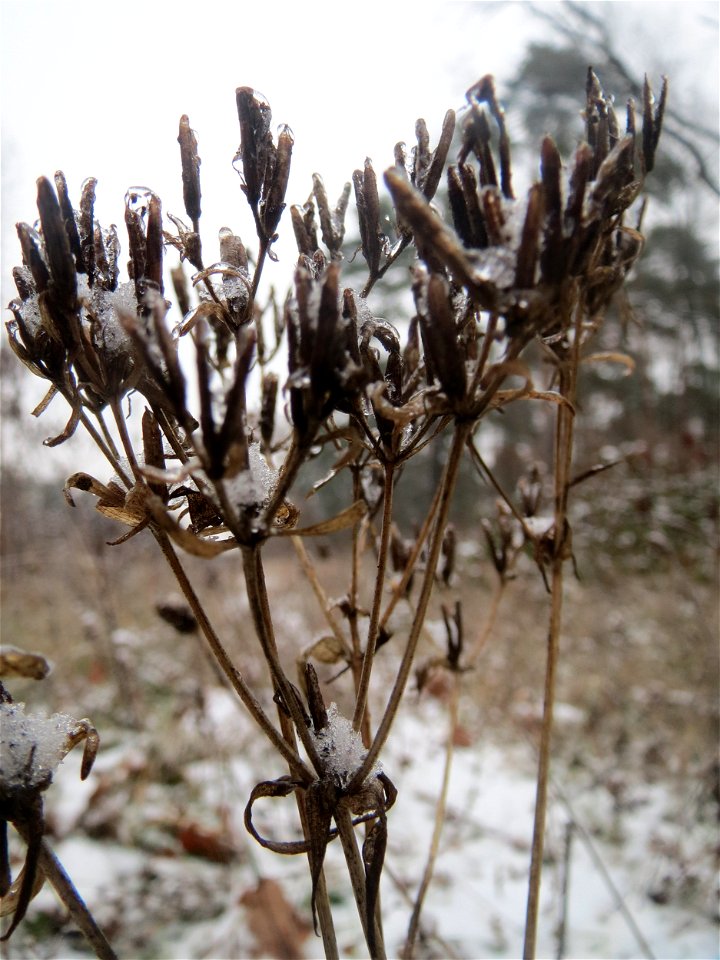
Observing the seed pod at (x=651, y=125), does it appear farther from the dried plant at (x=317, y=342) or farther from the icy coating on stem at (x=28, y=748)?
the icy coating on stem at (x=28, y=748)

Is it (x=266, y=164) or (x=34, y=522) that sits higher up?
(x=34, y=522)

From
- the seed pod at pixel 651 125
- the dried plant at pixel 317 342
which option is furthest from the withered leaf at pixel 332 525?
the seed pod at pixel 651 125

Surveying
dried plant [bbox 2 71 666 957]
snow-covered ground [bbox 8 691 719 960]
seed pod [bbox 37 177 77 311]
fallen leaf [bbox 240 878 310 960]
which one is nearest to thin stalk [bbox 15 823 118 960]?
dried plant [bbox 2 71 666 957]

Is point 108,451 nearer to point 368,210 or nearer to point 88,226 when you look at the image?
point 88,226

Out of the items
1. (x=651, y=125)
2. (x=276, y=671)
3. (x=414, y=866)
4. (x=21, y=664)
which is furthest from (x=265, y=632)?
(x=414, y=866)

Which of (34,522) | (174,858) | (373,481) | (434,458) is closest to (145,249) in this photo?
(373,481)

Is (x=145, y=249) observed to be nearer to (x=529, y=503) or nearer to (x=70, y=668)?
(x=529, y=503)
